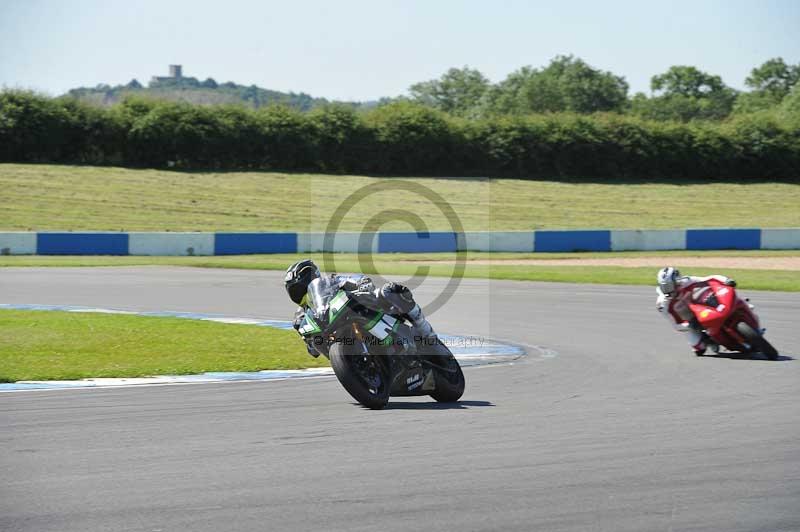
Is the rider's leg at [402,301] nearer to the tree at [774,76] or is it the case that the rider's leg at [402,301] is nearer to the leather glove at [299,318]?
the leather glove at [299,318]

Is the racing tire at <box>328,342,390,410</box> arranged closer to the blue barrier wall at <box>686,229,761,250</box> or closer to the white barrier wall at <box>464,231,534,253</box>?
the white barrier wall at <box>464,231,534,253</box>

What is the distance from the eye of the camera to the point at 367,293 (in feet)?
26.9

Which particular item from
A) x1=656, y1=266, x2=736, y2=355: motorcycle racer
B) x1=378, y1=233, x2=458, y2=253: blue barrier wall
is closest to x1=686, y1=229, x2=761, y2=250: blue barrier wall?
x1=378, y1=233, x2=458, y2=253: blue barrier wall

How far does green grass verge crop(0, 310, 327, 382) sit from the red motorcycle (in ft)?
14.1

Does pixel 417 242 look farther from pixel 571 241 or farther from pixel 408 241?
pixel 571 241

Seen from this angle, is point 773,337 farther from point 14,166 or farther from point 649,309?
point 14,166

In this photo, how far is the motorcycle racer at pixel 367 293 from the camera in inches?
323

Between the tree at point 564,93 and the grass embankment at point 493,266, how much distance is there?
62708mm

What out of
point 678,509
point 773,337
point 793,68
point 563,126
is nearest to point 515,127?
point 563,126

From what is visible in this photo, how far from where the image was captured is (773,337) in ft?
45.2

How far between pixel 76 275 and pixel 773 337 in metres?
14.4

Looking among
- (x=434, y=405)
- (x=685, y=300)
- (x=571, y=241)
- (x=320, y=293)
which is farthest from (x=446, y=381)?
(x=571, y=241)

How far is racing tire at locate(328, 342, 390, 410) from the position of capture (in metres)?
8.02

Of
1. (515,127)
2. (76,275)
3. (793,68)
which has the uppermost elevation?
(793,68)
